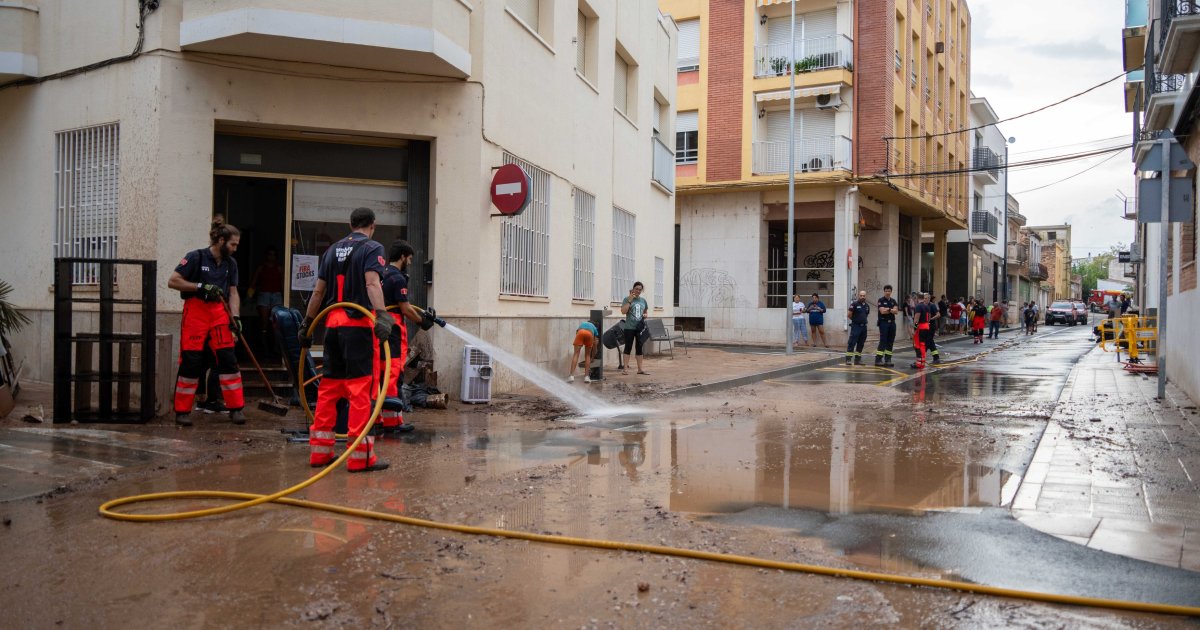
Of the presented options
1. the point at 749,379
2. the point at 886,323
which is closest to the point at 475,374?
the point at 749,379

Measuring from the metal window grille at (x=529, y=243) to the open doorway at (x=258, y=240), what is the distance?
288 centimetres

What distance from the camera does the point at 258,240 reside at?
11070mm

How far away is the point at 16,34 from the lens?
1086cm

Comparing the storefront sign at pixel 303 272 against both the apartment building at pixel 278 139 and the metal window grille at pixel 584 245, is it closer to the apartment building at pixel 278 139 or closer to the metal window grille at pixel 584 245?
the apartment building at pixel 278 139

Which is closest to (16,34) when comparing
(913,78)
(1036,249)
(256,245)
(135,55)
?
(135,55)

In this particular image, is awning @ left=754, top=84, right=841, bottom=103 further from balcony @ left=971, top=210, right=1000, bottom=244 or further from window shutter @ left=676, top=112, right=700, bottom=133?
balcony @ left=971, top=210, right=1000, bottom=244

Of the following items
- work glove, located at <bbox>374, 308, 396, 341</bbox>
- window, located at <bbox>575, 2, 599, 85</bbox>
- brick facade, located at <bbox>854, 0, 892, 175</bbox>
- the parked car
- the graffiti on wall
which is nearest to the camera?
work glove, located at <bbox>374, 308, 396, 341</bbox>

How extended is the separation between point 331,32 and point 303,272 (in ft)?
9.94

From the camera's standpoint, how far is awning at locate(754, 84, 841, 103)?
1125 inches

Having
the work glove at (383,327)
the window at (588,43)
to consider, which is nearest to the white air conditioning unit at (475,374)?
the work glove at (383,327)

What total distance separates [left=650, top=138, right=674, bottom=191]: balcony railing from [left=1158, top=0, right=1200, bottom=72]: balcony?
9954 millimetres

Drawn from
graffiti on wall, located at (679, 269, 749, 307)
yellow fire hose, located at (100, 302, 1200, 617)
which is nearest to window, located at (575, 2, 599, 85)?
yellow fire hose, located at (100, 302, 1200, 617)

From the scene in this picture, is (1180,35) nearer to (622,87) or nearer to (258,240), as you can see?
(622,87)

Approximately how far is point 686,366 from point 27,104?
11.4m
